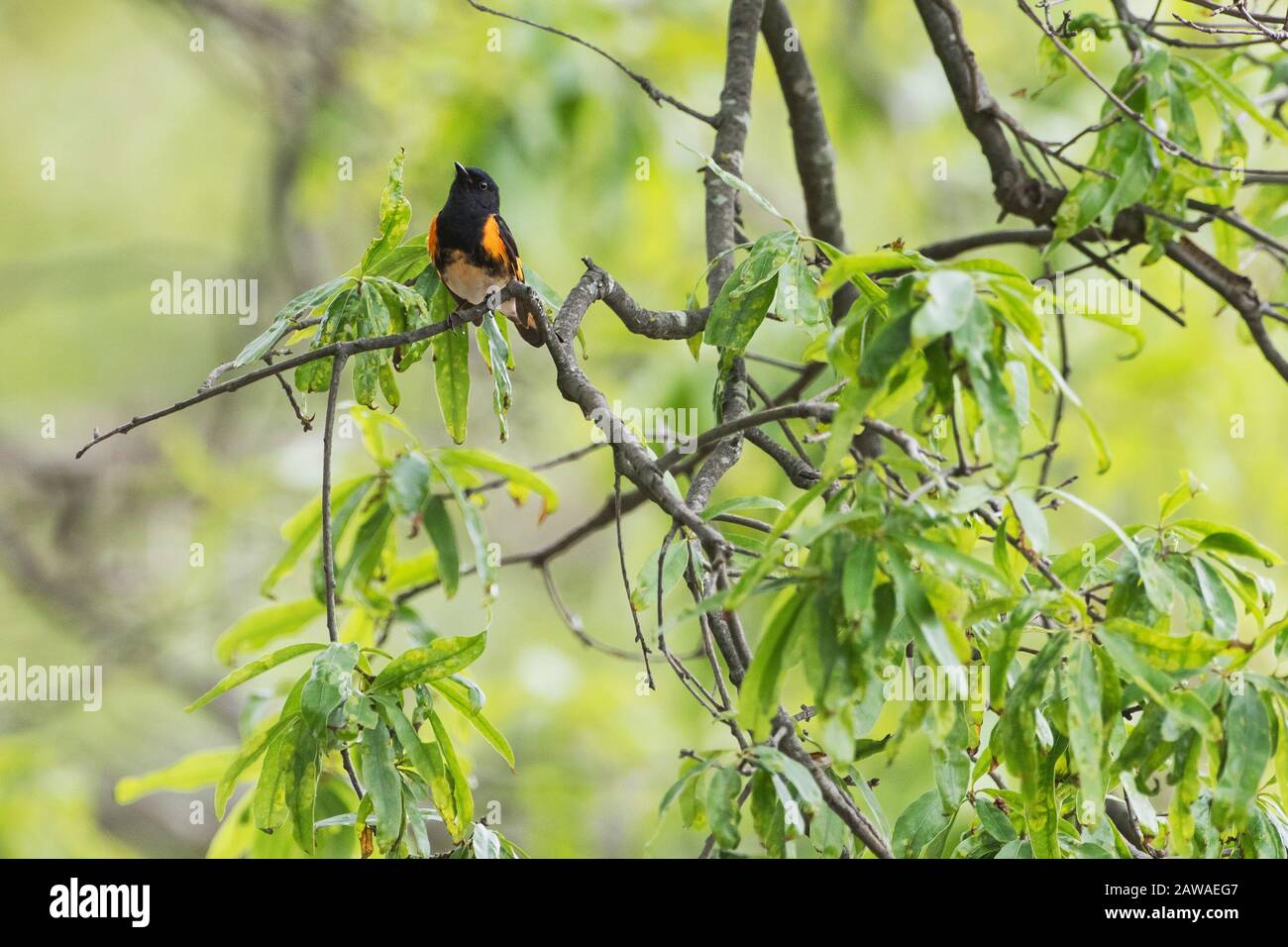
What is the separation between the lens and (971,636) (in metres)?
1.88

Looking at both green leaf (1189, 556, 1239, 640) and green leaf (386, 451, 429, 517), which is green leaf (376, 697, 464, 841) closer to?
green leaf (386, 451, 429, 517)

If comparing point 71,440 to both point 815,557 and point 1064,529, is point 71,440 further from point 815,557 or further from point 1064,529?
point 815,557

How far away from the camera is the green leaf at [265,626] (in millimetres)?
3100

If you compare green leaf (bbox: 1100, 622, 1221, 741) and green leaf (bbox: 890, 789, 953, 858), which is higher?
green leaf (bbox: 1100, 622, 1221, 741)

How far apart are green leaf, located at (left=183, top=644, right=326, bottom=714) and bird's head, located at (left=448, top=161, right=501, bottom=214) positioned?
1.53m

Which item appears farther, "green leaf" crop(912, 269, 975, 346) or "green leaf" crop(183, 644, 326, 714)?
"green leaf" crop(183, 644, 326, 714)

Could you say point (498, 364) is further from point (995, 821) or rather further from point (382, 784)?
point (995, 821)

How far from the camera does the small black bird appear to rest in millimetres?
2521

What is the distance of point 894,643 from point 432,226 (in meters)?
1.59

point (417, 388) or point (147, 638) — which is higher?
point (417, 388)

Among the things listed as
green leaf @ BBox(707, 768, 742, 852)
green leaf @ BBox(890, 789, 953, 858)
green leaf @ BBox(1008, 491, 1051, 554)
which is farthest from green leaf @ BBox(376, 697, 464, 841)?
green leaf @ BBox(1008, 491, 1051, 554)

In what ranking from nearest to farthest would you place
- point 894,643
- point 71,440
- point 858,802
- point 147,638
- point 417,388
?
point 894,643
point 858,802
point 147,638
point 71,440
point 417,388

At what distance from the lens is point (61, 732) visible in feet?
26.4

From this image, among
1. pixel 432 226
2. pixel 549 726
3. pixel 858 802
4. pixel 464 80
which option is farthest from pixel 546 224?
pixel 858 802
